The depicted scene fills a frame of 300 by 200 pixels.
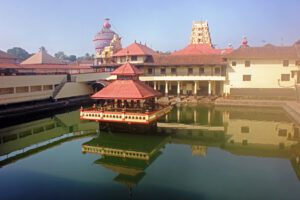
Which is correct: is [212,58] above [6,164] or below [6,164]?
above

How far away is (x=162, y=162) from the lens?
15852 mm

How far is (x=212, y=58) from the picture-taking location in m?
40.5

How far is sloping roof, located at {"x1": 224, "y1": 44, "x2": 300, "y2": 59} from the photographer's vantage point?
3750 cm

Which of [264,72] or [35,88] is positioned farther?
[264,72]

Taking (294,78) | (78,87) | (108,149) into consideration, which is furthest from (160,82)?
(108,149)

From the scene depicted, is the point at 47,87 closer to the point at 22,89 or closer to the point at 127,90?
the point at 22,89

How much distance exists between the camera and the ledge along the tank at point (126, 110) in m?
19.9

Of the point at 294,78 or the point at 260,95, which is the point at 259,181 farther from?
the point at 294,78

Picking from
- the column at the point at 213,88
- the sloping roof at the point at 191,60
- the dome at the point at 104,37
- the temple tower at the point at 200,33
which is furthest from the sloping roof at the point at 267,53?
the dome at the point at 104,37

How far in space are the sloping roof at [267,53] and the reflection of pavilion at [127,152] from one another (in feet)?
75.8

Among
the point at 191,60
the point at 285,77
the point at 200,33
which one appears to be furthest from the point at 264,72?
the point at 200,33

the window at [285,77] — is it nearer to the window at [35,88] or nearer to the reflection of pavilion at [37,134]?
the reflection of pavilion at [37,134]

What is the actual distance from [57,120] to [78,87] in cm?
1246

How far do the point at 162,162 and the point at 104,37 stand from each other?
276 feet
